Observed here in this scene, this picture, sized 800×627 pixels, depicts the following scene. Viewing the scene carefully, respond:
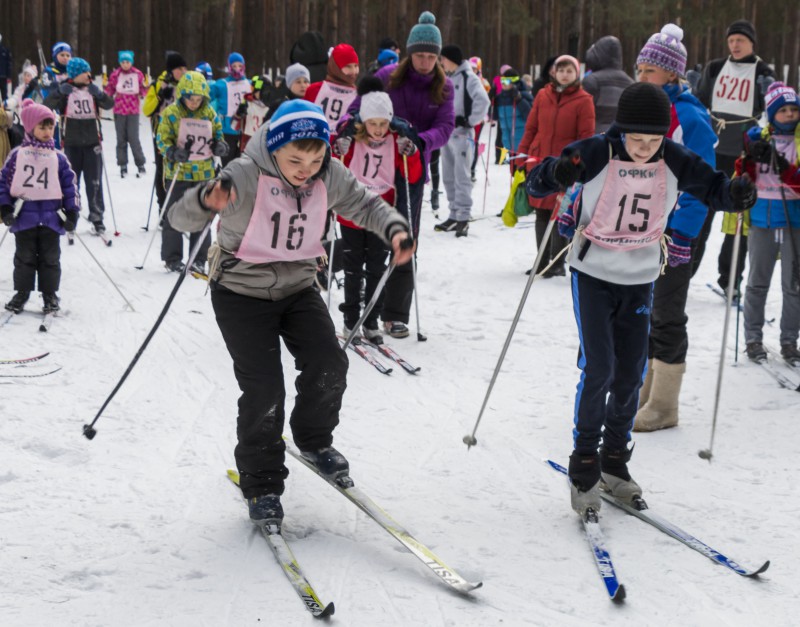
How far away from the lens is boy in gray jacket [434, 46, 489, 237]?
10.3 meters

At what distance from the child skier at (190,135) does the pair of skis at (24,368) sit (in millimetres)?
2902

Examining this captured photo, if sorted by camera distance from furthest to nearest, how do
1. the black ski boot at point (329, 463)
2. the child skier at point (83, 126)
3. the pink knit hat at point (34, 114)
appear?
the child skier at point (83, 126) → the pink knit hat at point (34, 114) → the black ski boot at point (329, 463)

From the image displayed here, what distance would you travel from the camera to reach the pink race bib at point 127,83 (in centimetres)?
1445

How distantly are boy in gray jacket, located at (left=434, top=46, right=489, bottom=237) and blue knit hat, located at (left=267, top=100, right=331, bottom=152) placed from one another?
6865 mm

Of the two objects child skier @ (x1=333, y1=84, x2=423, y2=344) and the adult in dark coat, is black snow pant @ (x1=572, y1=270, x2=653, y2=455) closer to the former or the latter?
child skier @ (x1=333, y1=84, x2=423, y2=344)

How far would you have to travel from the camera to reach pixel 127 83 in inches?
571

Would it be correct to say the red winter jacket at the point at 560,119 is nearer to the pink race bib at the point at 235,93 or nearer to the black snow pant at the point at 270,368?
the black snow pant at the point at 270,368

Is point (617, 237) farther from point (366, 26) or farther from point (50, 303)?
point (366, 26)

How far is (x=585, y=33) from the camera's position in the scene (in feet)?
83.9

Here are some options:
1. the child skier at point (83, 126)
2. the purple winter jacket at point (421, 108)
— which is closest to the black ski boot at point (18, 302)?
the purple winter jacket at point (421, 108)

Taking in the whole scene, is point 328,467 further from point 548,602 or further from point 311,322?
point 548,602

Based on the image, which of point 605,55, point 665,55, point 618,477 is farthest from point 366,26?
point 618,477

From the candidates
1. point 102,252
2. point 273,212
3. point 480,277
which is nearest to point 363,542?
A: point 273,212

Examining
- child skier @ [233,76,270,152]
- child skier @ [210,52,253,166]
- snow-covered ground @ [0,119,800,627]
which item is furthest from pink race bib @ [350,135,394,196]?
child skier @ [210,52,253,166]
